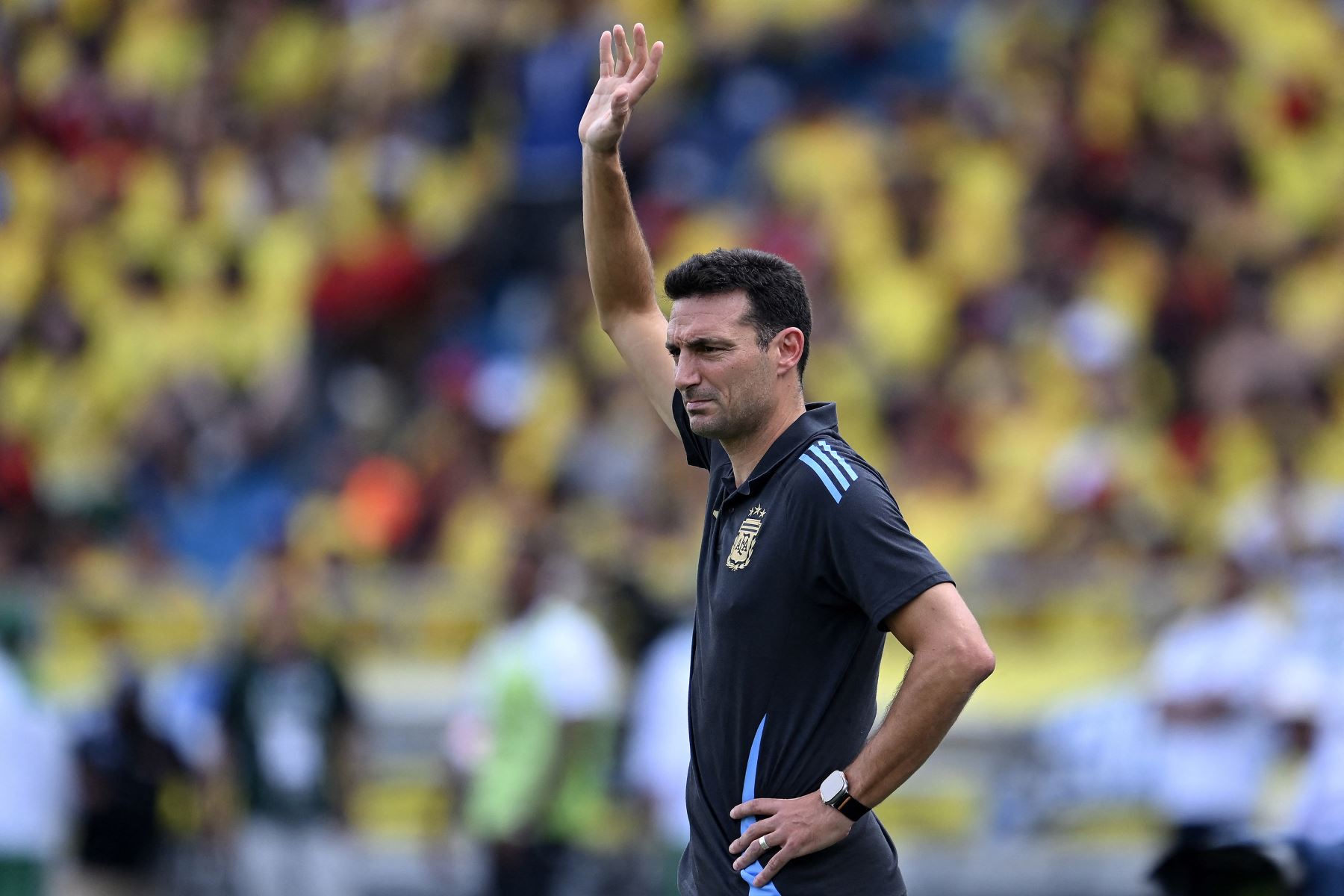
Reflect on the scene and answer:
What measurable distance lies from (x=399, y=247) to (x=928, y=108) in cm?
369

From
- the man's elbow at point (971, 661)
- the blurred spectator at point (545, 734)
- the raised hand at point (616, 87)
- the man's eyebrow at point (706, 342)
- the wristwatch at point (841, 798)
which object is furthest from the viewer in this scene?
the blurred spectator at point (545, 734)

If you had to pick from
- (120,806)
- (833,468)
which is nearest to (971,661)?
(833,468)

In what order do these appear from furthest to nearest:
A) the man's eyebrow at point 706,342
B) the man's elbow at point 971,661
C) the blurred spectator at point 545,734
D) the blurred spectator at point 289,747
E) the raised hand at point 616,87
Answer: the blurred spectator at point 289,747 < the blurred spectator at point 545,734 < the raised hand at point 616,87 < the man's eyebrow at point 706,342 < the man's elbow at point 971,661

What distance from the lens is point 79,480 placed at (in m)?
13.2

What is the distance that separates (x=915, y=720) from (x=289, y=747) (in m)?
6.15

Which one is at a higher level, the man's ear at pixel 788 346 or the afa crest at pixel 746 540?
the man's ear at pixel 788 346

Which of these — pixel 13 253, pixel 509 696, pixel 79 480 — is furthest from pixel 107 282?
pixel 509 696

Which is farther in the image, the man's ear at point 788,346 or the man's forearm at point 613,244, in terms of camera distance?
the man's forearm at point 613,244

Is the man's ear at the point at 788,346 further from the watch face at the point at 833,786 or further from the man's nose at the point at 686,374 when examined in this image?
A: the watch face at the point at 833,786

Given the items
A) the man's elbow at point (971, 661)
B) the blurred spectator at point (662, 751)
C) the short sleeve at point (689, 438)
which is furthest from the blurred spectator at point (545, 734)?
the man's elbow at point (971, 661)

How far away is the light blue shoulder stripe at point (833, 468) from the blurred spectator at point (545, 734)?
15.6 ft

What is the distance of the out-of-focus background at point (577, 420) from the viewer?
28.6ft

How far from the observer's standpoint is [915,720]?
376cm

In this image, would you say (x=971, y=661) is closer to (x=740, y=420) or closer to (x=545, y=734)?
(x=740, y=420)
